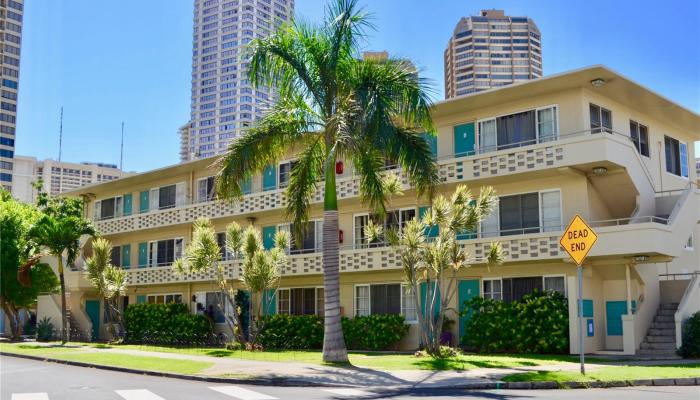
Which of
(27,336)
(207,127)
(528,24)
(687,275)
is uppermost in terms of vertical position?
(528,24)

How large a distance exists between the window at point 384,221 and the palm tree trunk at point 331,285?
859cm

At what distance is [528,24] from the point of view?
15325 centimetres

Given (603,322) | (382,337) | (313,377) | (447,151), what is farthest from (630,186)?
(313,377)

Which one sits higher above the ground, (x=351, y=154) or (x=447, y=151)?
(x=447, y=151)

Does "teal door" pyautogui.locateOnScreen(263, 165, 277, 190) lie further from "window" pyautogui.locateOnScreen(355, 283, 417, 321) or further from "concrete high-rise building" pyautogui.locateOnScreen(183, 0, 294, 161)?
"concrete high-rise building" pyautogui.locateOnScreen(183, 0, 294, 161)

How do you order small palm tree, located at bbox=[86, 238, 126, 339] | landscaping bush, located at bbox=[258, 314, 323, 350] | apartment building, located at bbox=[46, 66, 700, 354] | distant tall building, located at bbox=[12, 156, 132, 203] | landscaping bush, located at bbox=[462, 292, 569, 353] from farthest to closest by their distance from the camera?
distant tall building, located at bbox=[12, 156, 132, 203] → small palm tree, located at bbox=[86, 238, 126, 339] → landscaping bush, located at bbox=[258, 314, 323, 350] → apartment building, located at bbox=[46, 66, 700, 354] → landscaping bush, located at bbox=[462, 292, 569, 353]

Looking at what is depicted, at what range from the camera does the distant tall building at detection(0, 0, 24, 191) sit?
11912 cm

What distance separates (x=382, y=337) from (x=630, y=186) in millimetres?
10843

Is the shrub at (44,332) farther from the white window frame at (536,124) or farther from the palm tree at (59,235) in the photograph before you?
the white window frame at (536,124)

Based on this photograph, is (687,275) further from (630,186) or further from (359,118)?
(359,118)

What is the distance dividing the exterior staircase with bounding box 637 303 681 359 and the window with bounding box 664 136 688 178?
780 centimetres

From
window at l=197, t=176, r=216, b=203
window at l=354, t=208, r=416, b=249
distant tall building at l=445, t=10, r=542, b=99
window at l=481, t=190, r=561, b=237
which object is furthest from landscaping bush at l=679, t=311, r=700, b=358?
distant tall building at l=445, t=10, r=542, b=99

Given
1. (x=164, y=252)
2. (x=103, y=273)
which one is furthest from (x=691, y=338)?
(x=164, y=252)

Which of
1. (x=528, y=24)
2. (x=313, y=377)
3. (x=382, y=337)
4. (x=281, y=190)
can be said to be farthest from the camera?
(x=528, y=24)
